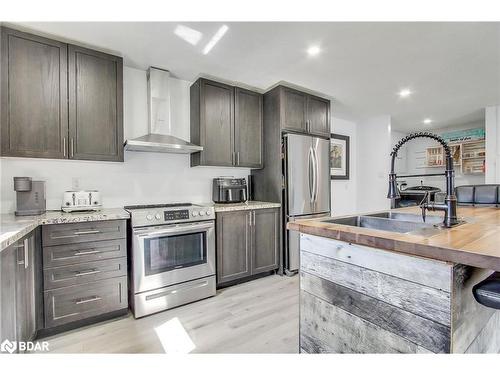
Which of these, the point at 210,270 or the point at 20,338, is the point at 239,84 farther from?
the point at 20,338

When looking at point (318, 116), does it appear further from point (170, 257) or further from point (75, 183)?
point (75, 183)

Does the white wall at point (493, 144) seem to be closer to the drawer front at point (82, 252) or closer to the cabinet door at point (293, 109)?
the cabinet door at point (293, 109)

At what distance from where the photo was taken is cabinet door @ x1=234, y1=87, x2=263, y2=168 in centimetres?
314

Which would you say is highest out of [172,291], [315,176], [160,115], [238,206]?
[160,115]

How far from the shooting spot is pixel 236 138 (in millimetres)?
3129

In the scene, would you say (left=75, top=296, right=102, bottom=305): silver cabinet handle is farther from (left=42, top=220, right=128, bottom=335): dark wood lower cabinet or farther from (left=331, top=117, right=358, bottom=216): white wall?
(left=331, top=117, right=358, bottom=216): white wall

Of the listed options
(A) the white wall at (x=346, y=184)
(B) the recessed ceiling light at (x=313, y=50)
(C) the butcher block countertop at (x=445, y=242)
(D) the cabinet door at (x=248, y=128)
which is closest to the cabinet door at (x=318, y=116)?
(D) the cabinet door at (x=248, y=128)

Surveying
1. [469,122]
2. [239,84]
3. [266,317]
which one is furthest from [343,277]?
[469,122]

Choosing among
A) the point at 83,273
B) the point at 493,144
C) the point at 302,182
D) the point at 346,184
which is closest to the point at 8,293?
the point at 83,273

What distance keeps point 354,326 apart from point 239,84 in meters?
2.87

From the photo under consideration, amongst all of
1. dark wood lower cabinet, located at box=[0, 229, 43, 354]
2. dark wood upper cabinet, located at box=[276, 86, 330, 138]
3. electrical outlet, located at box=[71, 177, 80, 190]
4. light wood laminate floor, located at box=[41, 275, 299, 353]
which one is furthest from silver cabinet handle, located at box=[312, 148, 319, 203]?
dark wood lower cabinet, located at box=[0, 229, 43, 354]

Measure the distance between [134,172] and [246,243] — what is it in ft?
4.92

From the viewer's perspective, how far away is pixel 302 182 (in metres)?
3.19

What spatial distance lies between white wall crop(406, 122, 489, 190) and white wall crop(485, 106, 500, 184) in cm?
122
